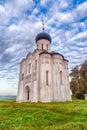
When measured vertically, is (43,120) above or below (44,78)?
below

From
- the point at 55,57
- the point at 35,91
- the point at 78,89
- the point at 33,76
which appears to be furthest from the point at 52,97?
the point at 78,89

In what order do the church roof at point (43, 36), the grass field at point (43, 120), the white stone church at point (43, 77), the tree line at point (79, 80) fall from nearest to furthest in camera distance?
the grass field at point (43, 120), the white stone church at point (43, 77), the church roof at point (43, 36), the tree line at point (79, 80)

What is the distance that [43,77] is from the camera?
24656mm

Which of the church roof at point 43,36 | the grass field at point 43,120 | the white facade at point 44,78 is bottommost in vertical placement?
the grass field at point 43,120

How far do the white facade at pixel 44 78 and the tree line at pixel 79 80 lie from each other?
603cm

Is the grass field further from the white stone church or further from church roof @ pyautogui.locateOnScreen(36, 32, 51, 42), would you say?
church roof @ pyautogui.locateOnScreen(36, 32, 51, 42)

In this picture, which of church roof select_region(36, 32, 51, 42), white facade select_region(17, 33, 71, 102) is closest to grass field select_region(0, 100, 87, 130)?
white facade select_region(17, 33, 71, 102)

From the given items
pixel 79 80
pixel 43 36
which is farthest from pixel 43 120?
pixel 79 80

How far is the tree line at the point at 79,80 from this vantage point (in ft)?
109

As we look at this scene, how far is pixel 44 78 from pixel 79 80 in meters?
13.7

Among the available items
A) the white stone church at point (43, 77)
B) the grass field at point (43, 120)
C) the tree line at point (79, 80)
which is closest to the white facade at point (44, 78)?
the white stone church at point (43, 77)

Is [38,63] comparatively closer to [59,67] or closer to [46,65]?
[46,65]

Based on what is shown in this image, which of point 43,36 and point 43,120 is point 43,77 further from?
point 43,120

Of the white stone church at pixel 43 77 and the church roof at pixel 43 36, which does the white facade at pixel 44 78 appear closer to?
the white stone church at pixel 43 77
